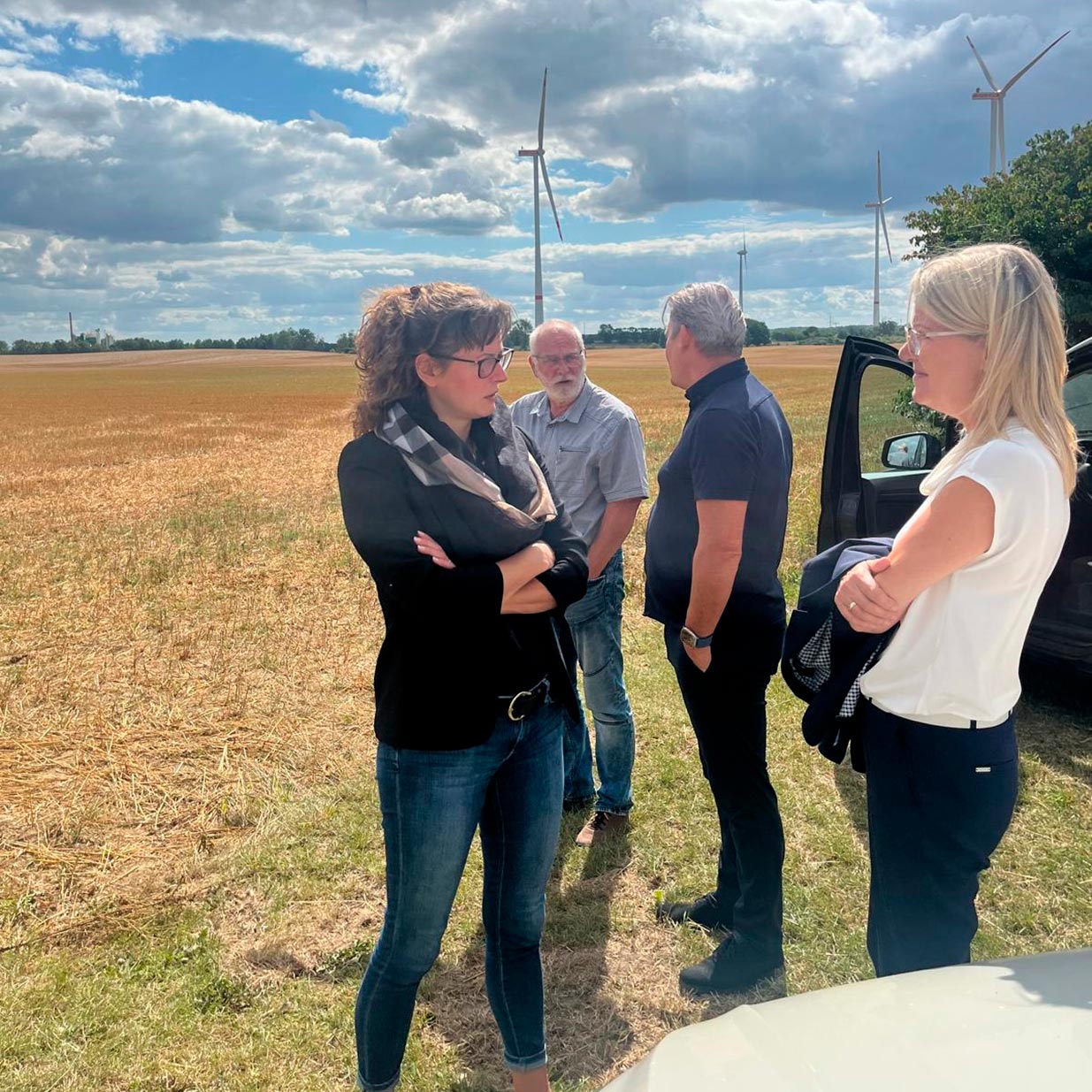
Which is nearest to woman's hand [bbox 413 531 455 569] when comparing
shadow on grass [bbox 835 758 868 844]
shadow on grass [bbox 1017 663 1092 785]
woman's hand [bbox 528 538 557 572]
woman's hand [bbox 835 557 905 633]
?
woman's hand [bbox 528 538 557 572]

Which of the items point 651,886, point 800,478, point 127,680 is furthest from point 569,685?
point 800,478

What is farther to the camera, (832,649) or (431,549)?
(832,649)

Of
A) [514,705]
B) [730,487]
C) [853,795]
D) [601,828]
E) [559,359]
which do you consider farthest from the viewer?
[853,795]

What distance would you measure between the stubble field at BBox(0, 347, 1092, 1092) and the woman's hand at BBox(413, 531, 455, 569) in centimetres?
156

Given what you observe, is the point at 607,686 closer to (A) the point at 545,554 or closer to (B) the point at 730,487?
(B) the point at 730,487

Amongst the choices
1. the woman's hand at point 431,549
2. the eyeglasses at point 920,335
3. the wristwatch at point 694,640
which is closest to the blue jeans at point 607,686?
the wristwatch at point 694,640

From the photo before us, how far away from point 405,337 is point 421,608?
1.92 feet

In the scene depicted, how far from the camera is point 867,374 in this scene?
4703mm

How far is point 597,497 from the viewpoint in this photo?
3668 millimetres

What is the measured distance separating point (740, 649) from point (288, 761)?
→ 9.23 ft

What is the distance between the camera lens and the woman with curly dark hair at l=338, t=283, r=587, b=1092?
1.92m

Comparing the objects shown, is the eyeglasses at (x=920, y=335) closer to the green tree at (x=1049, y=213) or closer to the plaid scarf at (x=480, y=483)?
the plaid scarf at (x=480, y=483)

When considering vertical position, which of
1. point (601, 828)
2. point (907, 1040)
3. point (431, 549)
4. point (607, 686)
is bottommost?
point (601, 828)

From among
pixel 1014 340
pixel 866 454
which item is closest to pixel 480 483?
pixel 1014 340
